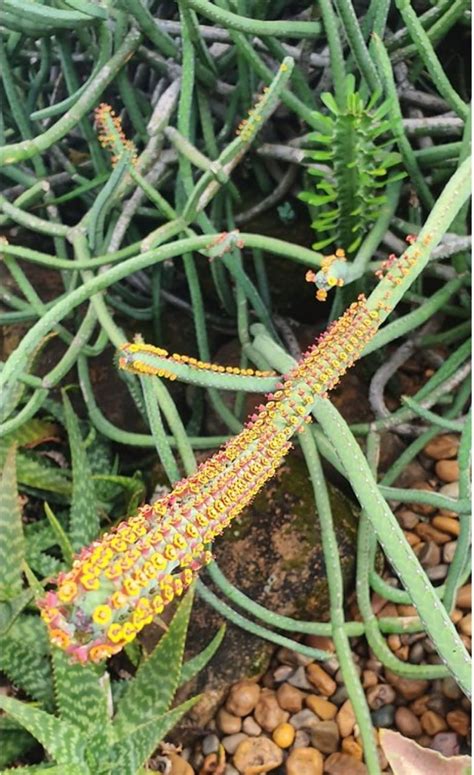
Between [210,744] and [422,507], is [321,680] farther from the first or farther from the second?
[422,507]

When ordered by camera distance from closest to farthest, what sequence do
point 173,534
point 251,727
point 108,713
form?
point 173,534, point 108,713, point 251,727

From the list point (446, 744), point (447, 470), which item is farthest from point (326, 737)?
point (447, 470)

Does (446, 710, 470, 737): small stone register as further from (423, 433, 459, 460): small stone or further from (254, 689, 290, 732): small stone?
(423, 433, 459, 460): small stone

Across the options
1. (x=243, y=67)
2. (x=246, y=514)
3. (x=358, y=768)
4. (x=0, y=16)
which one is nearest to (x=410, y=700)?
(x=358, y=768)

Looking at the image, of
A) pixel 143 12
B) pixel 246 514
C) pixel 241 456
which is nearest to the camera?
pixel 241 456

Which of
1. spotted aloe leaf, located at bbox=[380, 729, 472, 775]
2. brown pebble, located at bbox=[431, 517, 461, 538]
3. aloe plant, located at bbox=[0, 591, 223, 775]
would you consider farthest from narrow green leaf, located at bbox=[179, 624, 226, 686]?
brown pebble, located at bbox=[431, 517, 461, 538]

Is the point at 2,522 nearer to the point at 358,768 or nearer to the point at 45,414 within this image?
the point at 45,414
